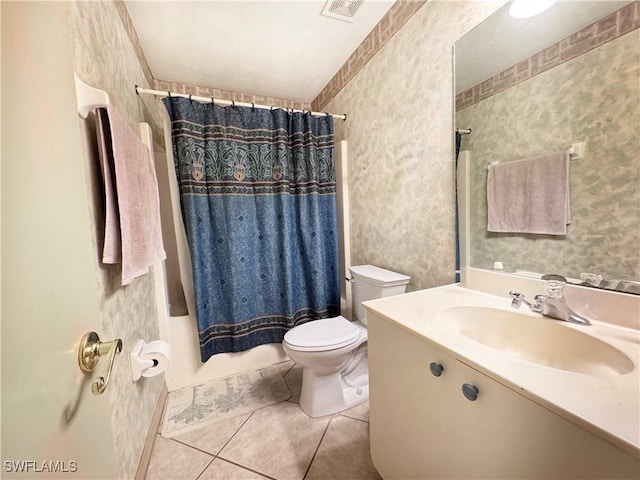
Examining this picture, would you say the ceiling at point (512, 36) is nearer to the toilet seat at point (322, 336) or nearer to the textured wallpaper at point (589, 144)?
the textured wallpaper at point (589, 144)

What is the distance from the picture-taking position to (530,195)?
0.95m

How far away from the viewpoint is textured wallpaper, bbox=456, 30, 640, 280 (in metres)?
0.71

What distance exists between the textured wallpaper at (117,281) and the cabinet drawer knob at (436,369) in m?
1.04

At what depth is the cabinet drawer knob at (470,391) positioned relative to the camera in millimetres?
585

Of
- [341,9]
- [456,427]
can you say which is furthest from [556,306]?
[341,9]

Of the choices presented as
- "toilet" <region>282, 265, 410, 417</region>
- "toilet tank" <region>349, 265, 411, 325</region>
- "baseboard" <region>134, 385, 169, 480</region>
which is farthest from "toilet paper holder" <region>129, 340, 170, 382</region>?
"toilet tank" <region>349, 265, 411, 325</region>

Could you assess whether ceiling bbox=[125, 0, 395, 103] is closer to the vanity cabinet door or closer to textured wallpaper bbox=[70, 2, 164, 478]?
textured wallpaper bbox=[70, 2, 164, 478]

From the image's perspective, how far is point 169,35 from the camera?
157 centimetres

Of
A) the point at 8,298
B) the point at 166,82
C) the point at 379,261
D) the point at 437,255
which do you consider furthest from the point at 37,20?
the point at 166,82

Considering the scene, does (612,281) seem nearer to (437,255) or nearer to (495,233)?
(495,233)

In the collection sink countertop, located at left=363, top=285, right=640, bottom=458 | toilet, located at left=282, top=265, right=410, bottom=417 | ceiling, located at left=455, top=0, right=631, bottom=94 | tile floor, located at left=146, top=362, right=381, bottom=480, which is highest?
ceiling, located at left=455, top=0, right=631, bottom=94

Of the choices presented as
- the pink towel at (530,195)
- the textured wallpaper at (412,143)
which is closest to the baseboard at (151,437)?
the textured wallpaper at (412,143)

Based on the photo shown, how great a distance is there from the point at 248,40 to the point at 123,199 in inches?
56.4

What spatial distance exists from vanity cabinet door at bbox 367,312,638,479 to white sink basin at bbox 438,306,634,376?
0.76 feet
